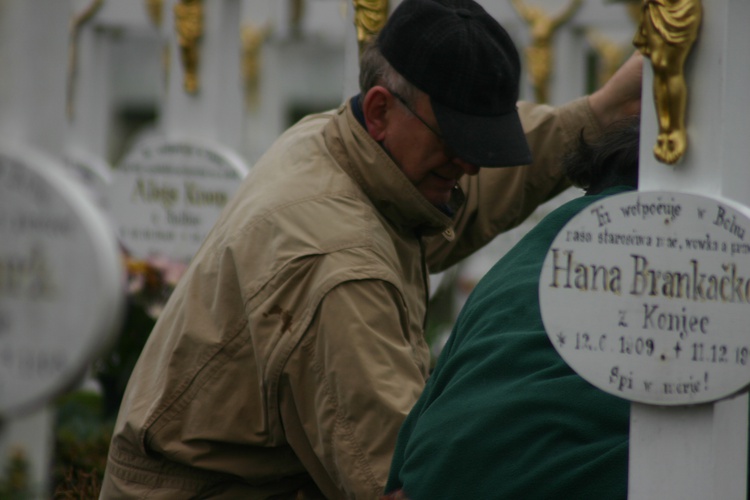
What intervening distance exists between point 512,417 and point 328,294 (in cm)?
56

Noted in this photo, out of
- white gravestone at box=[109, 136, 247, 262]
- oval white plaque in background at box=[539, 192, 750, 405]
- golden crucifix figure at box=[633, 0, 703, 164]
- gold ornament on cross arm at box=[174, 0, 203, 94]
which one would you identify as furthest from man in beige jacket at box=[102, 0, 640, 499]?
gold ornament on cross arm at box=[174, 0, 203, 94]

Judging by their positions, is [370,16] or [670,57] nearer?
[670,57]

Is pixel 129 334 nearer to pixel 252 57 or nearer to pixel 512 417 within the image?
pixel 512 417

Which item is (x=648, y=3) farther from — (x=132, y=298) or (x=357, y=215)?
(x=132, y=298)

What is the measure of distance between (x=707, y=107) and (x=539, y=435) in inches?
22.1

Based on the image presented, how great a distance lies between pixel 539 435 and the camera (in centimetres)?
207

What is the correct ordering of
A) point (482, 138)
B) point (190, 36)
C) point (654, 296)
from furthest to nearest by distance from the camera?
point (190, 36)
point (482, 138)
point (654, 296)

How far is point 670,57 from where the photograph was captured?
74.9 inches

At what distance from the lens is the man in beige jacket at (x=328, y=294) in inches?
99.7

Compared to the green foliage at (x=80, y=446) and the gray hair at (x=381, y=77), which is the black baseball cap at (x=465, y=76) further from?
the green foliage at (x=80, y=446)

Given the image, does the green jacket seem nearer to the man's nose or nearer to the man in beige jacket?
the man in beige jacket

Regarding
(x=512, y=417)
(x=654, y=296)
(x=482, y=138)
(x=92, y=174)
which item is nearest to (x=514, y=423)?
(x=512, y=417)

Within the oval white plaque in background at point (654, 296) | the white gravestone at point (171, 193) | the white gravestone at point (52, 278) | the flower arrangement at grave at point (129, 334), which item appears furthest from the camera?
the white gravestone at point (171, 193)

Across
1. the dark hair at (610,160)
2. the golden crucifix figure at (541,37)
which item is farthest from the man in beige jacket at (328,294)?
the golden crucifix figure at (541,37)
